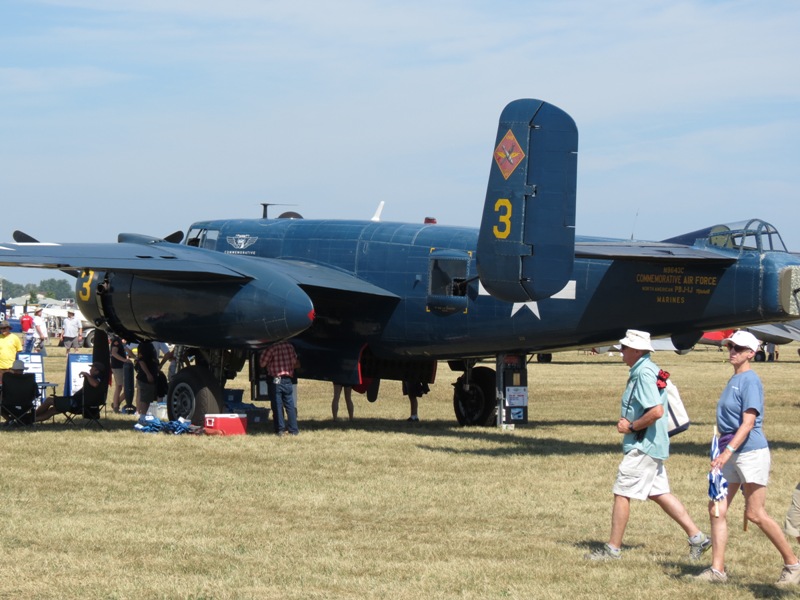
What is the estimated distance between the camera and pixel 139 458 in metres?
16.4

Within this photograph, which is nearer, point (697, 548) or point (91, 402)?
point (697, 548)

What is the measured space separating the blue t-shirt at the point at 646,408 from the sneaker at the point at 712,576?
1039 mm

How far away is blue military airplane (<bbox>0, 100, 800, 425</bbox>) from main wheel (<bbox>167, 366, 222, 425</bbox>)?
3 cm

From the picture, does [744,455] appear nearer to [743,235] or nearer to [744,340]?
[744,340]

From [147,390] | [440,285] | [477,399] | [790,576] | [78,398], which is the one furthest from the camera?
[477,399]

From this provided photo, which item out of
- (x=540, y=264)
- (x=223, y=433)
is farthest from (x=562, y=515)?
(x=223, y=433)

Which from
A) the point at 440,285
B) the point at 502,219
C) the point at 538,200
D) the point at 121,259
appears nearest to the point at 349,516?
the point at 502,219

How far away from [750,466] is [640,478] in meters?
1.00

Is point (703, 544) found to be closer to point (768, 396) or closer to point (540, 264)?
point (540, 264)

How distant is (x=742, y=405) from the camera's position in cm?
908

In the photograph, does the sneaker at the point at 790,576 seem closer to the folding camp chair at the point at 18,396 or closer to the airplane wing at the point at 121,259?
the airplane wing at the point at 121,259

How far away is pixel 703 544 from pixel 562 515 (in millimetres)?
2557

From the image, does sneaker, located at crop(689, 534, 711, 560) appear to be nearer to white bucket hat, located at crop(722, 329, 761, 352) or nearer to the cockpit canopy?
white bucket hat, located at crop(722, 329, 761, 352)

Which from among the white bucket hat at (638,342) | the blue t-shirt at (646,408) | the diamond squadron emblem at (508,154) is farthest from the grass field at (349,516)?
the diamond squadron emblem at (508,154)
